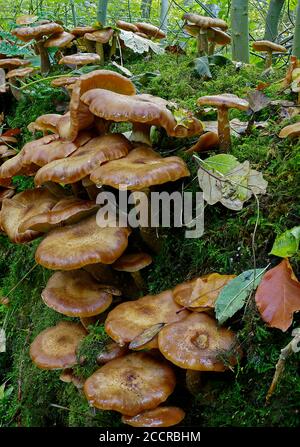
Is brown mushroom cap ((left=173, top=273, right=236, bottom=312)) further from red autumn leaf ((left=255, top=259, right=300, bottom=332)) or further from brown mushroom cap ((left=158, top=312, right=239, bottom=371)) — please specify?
red autumn leaf ((left=255, top=259, right=300, bottom=332))

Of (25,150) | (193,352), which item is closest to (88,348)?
(193,352)

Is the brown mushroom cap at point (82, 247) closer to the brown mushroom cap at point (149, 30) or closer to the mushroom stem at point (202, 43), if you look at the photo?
the mushroom stem at point (202, 43)

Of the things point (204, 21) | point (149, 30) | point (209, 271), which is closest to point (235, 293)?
point (209, 271)

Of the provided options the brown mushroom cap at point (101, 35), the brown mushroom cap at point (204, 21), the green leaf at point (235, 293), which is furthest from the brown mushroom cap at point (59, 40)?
the green leaf at point (235, 293)

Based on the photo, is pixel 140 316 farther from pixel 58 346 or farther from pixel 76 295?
pixel 58 346

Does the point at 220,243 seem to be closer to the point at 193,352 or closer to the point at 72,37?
the point at 193,352

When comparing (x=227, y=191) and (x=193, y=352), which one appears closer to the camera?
(x=193, y=352)
